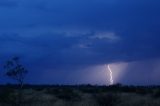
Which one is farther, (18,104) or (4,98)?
(4,98)

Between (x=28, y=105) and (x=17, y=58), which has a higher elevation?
(x=17, y=58)

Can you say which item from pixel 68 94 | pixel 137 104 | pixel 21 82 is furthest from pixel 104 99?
pixel 68 94

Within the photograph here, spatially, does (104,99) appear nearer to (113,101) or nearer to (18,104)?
(113,101)

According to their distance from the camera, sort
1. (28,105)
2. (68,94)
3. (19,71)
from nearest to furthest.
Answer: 1. (28,105)
2. (19,71)
3. (68,94)

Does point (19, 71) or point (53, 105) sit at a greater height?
point (19, 71)

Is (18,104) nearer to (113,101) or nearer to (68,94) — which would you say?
(113,101)

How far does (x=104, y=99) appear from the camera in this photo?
5400 cm

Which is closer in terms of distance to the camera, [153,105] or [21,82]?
[153,105]

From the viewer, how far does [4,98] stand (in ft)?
180

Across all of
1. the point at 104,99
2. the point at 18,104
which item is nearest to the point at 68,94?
the point at 104,99

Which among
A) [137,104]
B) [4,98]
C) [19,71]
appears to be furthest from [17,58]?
[137,104]

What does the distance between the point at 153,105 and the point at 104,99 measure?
8.58 metres

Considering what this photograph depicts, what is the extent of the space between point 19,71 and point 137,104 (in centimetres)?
1385

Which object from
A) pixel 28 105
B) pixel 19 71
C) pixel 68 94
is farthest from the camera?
pixel 68 94
